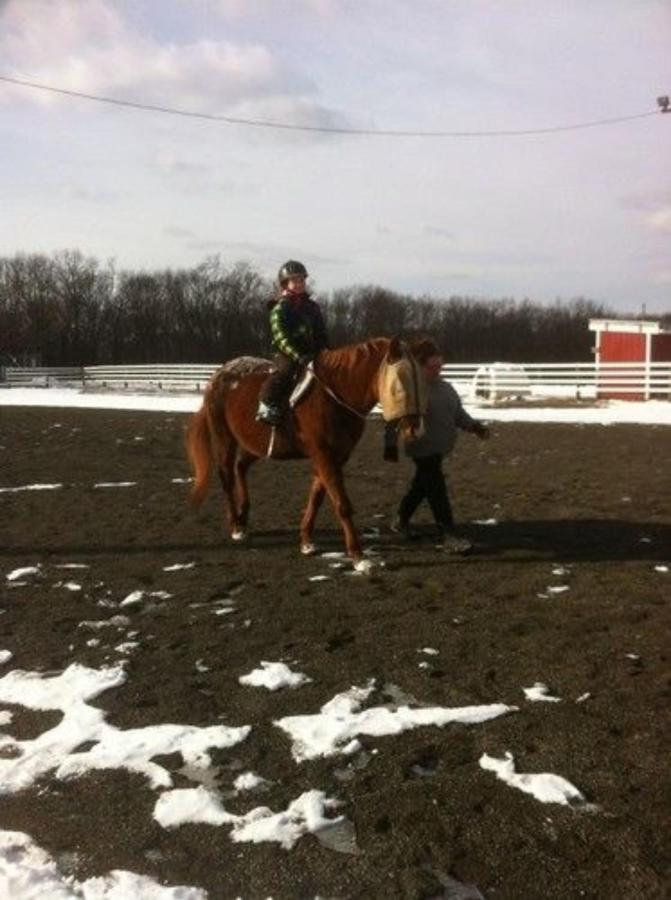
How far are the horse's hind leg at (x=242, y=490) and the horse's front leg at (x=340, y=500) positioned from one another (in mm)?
1449

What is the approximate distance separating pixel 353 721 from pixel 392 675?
630 mm

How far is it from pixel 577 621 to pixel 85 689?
2.98 meters

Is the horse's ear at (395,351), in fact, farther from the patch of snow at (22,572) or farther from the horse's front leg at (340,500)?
the patch of snow at (22,572)

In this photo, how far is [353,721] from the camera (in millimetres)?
4246

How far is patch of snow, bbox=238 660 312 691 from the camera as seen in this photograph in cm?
473

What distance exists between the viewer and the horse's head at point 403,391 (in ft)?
22.4

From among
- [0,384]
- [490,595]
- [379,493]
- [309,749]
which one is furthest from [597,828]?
[0,384]

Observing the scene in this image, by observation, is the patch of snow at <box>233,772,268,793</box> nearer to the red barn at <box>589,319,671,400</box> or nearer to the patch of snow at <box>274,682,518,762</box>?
the patch of snow at <box>274,682,518,762</box>

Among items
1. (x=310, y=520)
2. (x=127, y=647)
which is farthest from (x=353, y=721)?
(x=310, y=520)

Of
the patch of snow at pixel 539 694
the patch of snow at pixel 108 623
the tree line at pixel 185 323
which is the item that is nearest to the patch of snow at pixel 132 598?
the patch of snow at pixel 108 623

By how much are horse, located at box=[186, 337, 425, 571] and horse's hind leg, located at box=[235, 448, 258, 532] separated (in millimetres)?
12

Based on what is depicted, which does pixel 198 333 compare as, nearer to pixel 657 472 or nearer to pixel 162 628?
pixel 657 472

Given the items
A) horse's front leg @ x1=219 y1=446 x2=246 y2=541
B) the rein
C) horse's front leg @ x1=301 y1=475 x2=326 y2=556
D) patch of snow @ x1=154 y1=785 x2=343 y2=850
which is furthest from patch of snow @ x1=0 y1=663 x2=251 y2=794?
horse's front leg @ x1=219 y1=446 x2=246 y2=541

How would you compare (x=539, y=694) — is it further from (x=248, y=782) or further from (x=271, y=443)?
(x=271, y=443)
